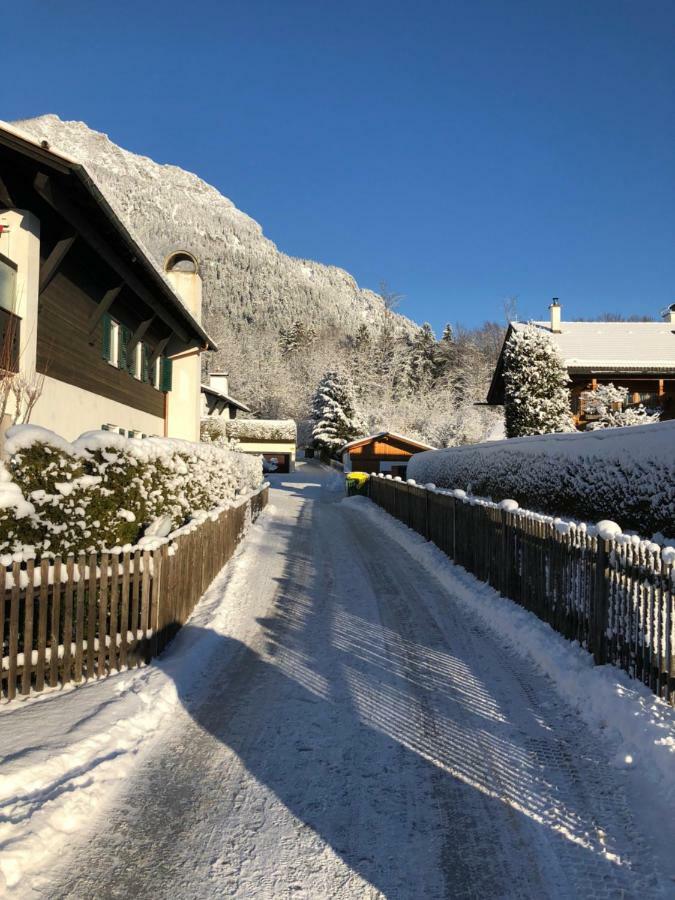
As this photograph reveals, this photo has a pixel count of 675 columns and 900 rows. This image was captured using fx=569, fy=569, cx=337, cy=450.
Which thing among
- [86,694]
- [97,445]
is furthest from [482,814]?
[97,445]

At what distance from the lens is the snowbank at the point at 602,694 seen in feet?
13.8

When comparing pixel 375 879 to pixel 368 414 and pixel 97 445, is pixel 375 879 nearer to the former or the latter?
pixel 97 445

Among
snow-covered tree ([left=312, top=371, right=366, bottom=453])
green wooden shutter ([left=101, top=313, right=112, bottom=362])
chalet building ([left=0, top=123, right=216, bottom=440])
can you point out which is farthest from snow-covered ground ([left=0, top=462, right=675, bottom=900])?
snow-covered tree ([left=312, top=371, right=366, bottom=453])

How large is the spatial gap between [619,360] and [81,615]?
32326mm

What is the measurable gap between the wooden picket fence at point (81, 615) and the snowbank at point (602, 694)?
14.3 ft

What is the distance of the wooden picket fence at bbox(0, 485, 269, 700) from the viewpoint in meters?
5.49

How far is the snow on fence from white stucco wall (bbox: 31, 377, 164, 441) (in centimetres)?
847

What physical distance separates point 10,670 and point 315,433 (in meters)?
59.1

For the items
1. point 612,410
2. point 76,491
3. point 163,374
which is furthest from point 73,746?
point 612,410

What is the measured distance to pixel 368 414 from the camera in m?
72.6

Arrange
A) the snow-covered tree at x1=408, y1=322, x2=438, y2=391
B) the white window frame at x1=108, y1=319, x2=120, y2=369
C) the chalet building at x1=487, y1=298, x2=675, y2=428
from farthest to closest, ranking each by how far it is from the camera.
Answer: the snow-covered tree at x1=408, y1=322, x2=438, y2=391 < the chalet building at x1=487, y1=298, x2=675, y2=428 < the white window frame at x1=108, y1=319, x2=120, y2=369

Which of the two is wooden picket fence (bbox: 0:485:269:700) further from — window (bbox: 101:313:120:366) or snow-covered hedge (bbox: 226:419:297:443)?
snow-covered hedge (bbox: 226:419:297:443)

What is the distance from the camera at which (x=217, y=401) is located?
53.9m

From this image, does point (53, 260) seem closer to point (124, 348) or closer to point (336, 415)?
point (124, 348)
